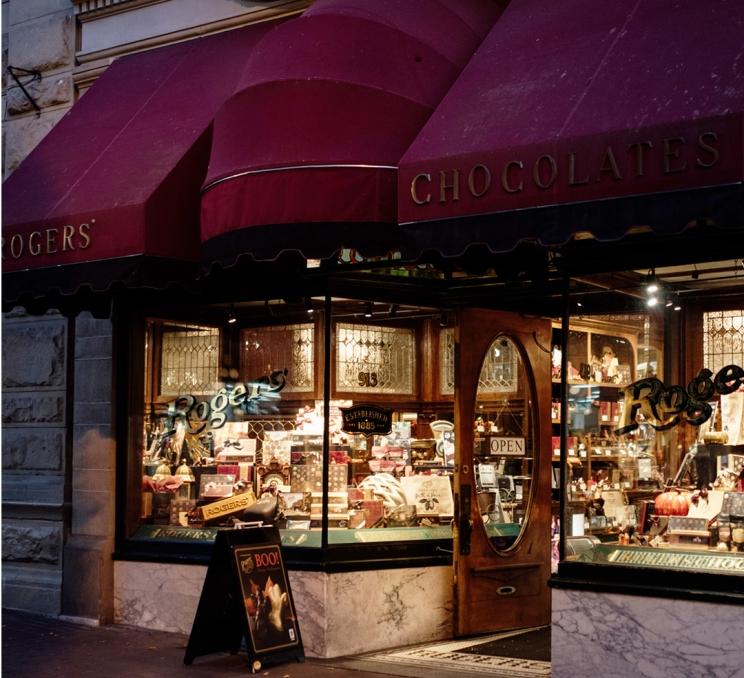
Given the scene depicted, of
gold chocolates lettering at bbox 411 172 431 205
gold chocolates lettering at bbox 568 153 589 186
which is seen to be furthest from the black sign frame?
gold chocolates lettering at bbox 568 153 589 186

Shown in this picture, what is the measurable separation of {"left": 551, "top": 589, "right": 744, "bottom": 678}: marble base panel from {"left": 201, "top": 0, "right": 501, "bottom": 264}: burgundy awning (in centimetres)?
264

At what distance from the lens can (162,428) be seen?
1021cm

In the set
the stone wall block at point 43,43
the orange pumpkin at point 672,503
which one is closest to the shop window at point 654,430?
the orange pumpkin at point 672,503

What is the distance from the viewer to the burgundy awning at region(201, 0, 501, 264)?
729 centimetres

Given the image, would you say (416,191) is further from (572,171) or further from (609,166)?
(609,166)

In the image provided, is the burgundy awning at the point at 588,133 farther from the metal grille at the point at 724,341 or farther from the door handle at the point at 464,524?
the door handle at the point at 464,524

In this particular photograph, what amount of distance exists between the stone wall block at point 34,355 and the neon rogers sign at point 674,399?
584 centimetres

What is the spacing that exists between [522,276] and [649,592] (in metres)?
3.11

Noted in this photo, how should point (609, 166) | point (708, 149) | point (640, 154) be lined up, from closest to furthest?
point (708, 149) → point (640, 154) → point (609, 166)

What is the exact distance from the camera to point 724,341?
7207 mm

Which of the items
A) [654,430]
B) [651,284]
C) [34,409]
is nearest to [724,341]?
[651,284]

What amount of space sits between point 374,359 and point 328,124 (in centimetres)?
256

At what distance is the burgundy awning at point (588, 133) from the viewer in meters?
5.89

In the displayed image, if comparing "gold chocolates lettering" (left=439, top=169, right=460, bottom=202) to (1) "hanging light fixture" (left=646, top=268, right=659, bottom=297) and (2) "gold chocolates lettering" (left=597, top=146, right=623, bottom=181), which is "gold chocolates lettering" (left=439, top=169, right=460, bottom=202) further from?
(1) "hanging light fixture" (left=646, top=268, right=659, bottom=297)
